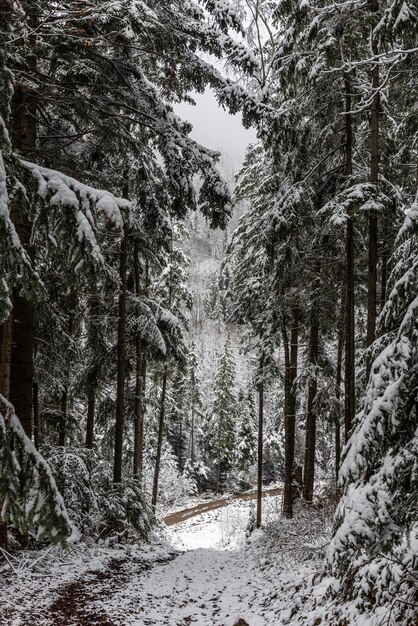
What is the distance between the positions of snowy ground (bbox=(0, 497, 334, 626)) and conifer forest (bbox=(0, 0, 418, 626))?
50 millimetres

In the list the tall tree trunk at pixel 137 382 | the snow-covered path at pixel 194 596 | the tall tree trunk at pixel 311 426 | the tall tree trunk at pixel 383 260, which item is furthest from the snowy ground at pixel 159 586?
the tall tree trunk at pixel 383 260

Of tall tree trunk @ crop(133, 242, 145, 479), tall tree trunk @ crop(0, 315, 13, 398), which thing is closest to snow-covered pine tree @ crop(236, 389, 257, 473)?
tall tree trunk @ crop(133, 242, 145, 479)

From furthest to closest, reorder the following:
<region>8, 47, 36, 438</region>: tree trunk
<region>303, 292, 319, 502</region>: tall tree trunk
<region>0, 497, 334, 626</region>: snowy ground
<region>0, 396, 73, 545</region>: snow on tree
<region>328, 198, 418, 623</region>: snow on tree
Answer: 1. <region>303, 292, 319, 502</region>: tall tree trunk
2. <region>8, 47, 36, 438</region>: tree trunk
3. <region>0, 497, 334, 626</region>: snowy ground
4. <region>328, 198, 418, 623</region>: snow on tree
5. <region>0, 396, 73, 545</region>: snow on tree

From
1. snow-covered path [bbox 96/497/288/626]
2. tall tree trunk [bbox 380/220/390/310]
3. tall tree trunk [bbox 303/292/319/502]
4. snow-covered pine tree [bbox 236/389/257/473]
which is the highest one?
tall tree trunk [bbox 380/220/390/310]

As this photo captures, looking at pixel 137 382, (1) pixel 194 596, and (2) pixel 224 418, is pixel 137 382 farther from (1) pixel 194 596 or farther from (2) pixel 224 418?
(2) pixel 224 418

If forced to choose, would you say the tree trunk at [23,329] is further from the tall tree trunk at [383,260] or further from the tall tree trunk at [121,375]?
the tall tree trunk at [383,260]

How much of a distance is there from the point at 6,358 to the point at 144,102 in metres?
4.79

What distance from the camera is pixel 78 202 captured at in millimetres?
3236

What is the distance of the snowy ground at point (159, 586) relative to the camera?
579cm

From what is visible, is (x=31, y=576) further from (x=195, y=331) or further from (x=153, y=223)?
(x=195, y=331)

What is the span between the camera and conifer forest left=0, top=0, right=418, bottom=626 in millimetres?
3377

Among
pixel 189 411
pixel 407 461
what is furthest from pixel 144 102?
pixel 189 411

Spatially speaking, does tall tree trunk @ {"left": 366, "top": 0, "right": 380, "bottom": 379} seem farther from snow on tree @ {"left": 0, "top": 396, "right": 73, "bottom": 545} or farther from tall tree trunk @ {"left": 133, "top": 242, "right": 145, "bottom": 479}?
tall tree trunk @ {"left": 133, "top": 242, "right": 145, "bottom": 479}

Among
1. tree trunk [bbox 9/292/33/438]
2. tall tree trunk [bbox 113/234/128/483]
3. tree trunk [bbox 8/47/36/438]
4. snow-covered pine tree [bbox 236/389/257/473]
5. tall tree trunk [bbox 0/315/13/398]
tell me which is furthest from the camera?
snow-covered pine tree [bbox 236/389/257/473]
